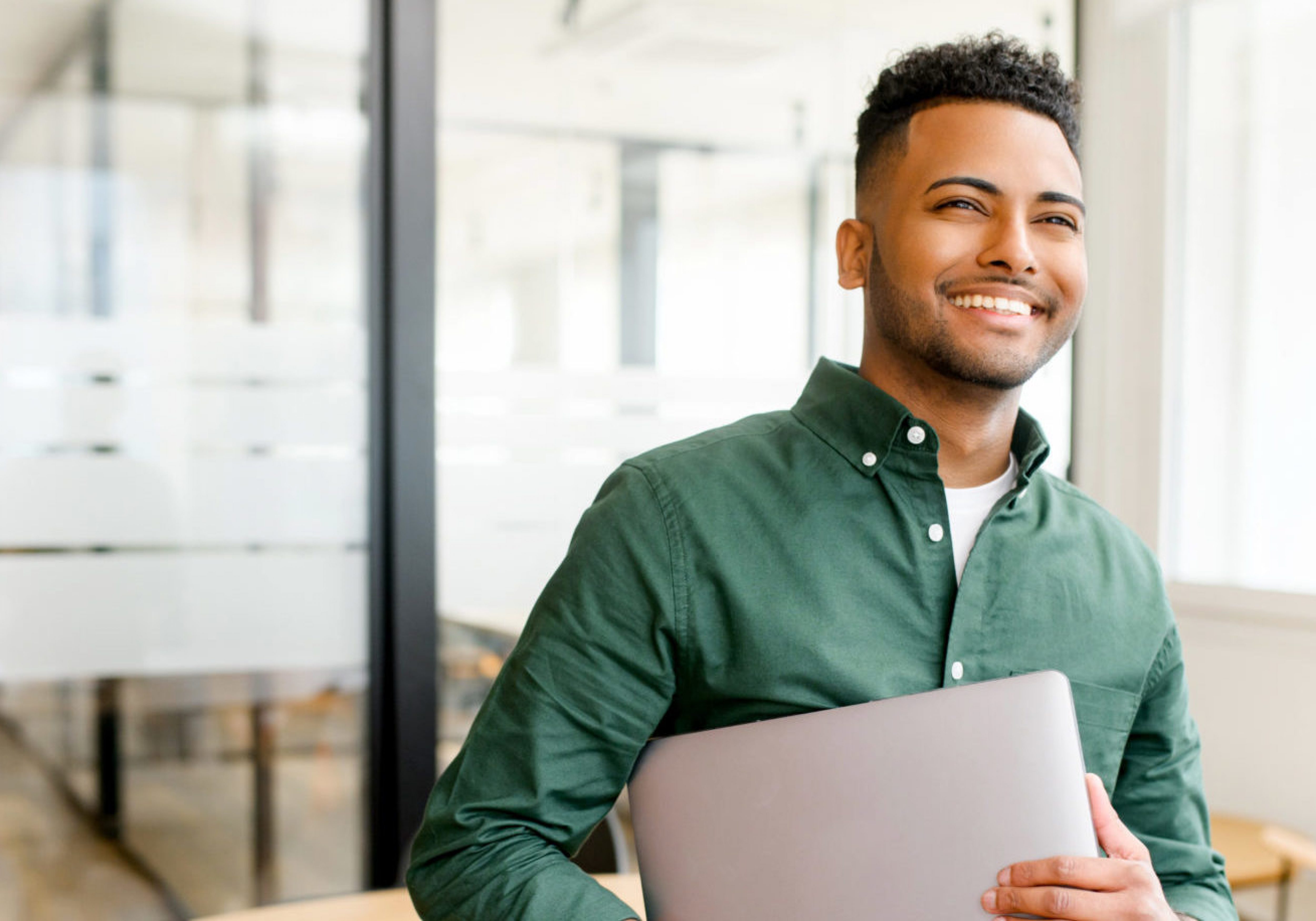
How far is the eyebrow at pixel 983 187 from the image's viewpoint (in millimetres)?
1146

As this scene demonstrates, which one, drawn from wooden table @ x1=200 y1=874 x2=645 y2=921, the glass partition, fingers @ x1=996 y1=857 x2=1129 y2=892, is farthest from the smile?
the glass partition

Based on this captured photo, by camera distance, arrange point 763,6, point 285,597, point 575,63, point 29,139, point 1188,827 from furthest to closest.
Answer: point 763,6 → point 575,63 → point 285,597 → point 29,139 → point 1188,827

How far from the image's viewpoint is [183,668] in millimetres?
2715

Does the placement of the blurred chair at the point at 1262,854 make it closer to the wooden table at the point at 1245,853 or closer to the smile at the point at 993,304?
Result: the wooden table at the point at 1245,853

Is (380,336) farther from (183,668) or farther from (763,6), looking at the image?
(763,6)

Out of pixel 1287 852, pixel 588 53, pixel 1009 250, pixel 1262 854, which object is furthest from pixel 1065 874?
pixel 588 53

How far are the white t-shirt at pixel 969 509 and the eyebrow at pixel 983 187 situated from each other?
0.26 m

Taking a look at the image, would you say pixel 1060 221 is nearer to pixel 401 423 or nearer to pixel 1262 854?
pixel 401 423

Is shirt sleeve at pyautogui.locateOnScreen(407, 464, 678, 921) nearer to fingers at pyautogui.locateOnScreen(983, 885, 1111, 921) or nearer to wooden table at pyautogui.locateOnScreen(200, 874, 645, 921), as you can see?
fingers at pyautogui.locateOnScreen(983, 885, 1111, 921)

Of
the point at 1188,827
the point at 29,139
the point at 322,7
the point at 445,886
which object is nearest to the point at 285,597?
the point at 29,139

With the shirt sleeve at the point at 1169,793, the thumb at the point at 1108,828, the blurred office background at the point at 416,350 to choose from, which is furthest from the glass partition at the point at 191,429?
the thumb at the point at 1108,828

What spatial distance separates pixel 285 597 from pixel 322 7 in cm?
127

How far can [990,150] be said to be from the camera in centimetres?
116

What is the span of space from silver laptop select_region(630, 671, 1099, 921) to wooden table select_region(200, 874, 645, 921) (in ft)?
1.86
